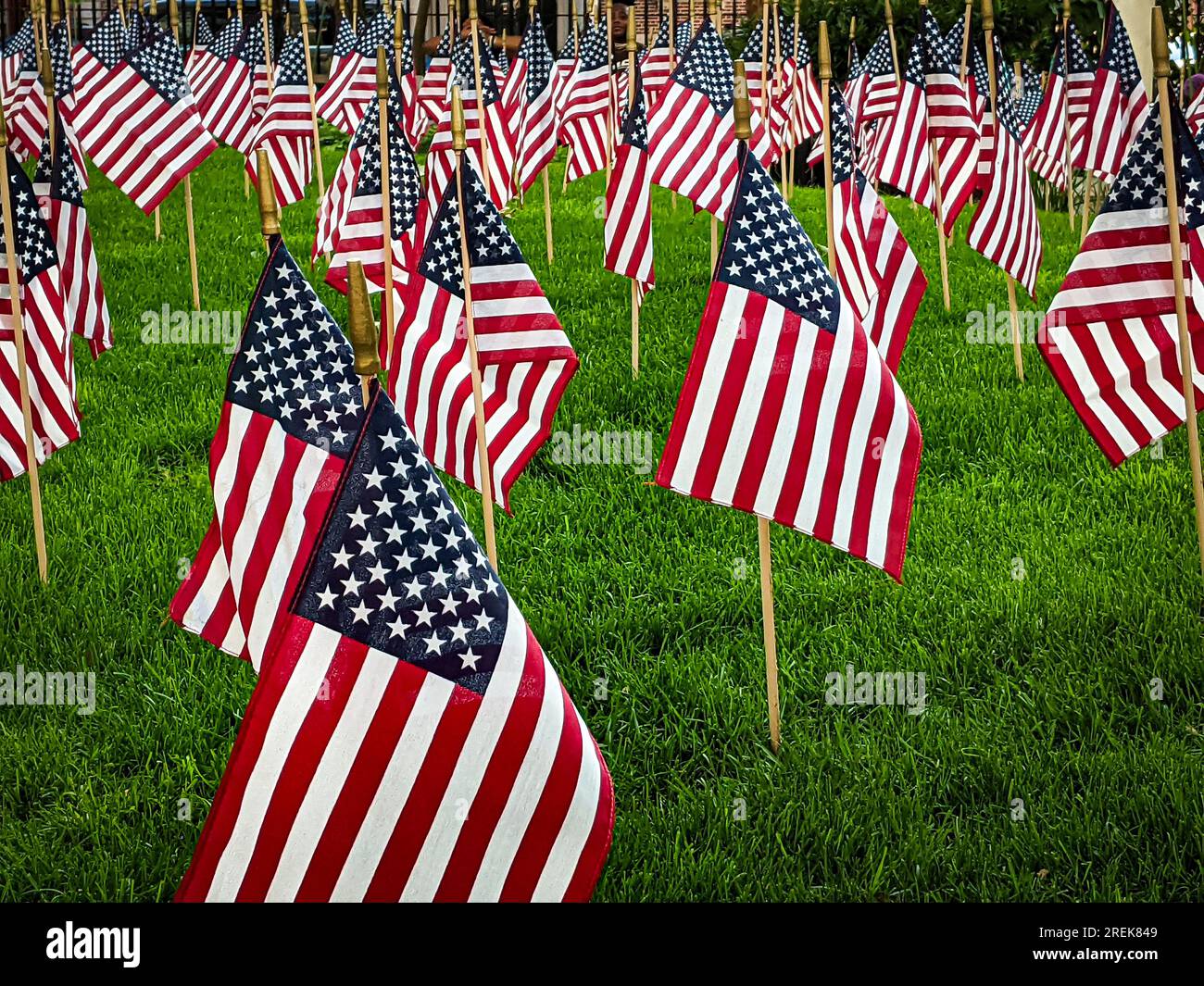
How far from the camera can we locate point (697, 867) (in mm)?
3924

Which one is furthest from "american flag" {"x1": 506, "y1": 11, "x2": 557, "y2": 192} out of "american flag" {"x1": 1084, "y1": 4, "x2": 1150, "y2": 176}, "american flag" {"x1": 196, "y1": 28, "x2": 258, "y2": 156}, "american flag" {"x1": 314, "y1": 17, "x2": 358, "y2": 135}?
"american flag" {"x1": 1084, "y1": 4, "x2": 1150, "y2": 176}

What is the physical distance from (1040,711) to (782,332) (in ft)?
5.61

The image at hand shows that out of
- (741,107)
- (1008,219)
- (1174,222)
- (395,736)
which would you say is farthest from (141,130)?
(395,736)

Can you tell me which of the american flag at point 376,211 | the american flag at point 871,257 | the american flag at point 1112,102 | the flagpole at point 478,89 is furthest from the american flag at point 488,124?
the american flag at point 1112,102

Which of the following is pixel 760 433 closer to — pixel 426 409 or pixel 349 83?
pixel 426 409

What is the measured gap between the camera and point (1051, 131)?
11.6 m

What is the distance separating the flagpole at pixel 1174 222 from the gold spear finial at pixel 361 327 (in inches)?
136

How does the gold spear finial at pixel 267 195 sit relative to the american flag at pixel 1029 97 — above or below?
below

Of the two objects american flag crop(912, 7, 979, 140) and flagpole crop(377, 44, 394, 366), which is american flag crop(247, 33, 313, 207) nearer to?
flagpole crop(377, 44, 394, 366)

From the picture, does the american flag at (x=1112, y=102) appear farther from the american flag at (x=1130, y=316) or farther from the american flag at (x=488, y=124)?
the american flag at (x=488, y=124)

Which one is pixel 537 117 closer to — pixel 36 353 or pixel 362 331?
pixel 36 353

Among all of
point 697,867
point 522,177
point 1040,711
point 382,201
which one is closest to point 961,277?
point 522,177

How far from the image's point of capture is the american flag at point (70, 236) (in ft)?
23.3

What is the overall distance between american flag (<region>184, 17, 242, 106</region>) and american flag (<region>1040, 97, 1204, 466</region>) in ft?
32.7
